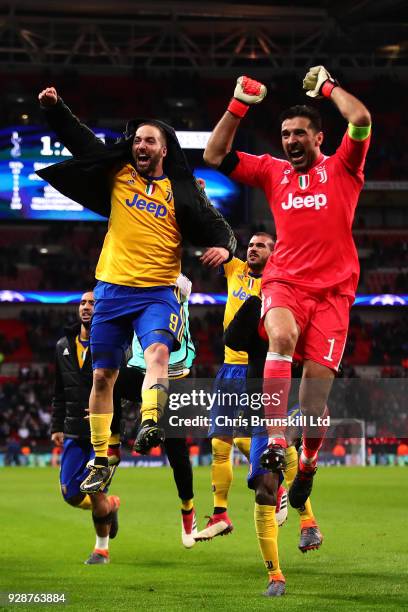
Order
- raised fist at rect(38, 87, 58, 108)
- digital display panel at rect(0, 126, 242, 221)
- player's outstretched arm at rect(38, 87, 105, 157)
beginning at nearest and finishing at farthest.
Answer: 1. raised fist at rect(38, 87, 58, 108)
2. player's outstretched arm at rect(38, 87, 105, 157)
3. digital display panel at rect(0, 126, 242, 221)

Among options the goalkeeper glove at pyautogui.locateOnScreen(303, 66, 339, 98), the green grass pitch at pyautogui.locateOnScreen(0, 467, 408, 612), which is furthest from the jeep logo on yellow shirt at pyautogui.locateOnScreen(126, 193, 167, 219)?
the green grass pitch at pyautogui.locateOnScreen(0, 467, 408, 612)

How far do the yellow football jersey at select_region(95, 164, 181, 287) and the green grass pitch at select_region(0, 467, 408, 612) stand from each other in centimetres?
222

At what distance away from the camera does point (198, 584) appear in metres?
8.38

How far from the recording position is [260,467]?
8023 millimetres

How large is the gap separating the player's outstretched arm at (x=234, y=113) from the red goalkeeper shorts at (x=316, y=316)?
1009 mm

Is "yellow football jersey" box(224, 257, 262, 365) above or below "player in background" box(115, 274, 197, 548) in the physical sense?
above

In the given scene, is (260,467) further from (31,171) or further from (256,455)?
(31,171)

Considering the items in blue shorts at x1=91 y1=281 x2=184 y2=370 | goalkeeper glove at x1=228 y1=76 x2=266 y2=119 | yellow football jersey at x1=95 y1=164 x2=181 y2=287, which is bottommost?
blue shorts at x1=91 y1=281 x2=184 y2=370

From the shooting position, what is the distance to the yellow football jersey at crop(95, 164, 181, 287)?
745 cm

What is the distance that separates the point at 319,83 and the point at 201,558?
5.08m

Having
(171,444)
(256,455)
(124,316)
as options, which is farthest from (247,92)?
(171,444)

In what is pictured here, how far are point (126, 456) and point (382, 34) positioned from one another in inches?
661

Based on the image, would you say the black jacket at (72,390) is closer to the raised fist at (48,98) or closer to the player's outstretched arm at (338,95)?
the raised fist at (48,98)

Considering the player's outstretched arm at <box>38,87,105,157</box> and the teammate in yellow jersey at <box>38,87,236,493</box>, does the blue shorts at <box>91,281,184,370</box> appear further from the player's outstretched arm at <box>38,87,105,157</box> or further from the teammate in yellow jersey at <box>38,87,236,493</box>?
the player's outstretched arm at <box>38,87,105,157</box>
